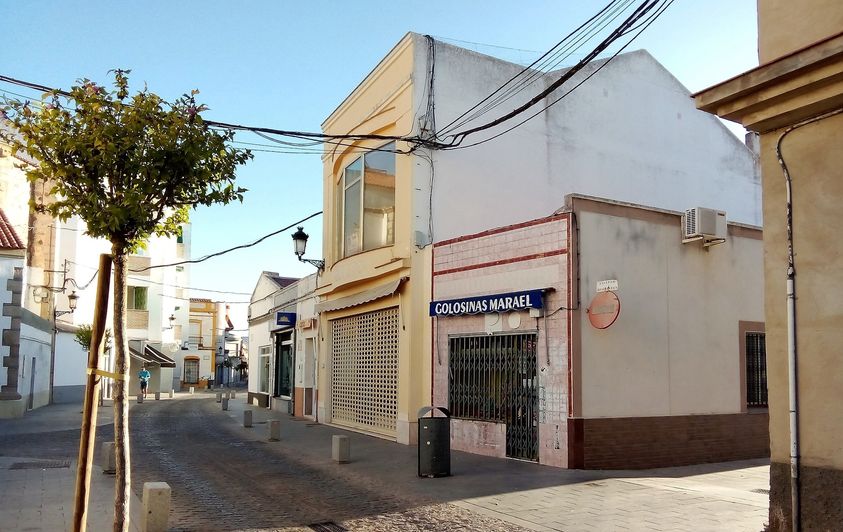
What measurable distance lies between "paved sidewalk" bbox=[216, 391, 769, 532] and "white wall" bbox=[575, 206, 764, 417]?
50.2 inches

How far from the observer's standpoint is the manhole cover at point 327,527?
26.1ft

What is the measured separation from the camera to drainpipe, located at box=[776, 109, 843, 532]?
641 cm

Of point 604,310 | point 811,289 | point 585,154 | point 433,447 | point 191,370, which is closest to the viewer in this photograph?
point 811,289

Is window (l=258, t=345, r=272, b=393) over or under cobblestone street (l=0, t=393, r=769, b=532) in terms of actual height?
over

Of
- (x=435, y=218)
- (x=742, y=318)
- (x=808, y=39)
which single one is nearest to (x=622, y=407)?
(x=742, y=318)

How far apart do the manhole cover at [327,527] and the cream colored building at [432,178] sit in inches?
286

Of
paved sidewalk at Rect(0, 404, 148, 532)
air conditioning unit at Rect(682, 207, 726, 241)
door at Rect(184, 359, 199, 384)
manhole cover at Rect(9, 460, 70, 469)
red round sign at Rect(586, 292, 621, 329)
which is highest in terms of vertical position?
air conditioning unit at Rect(682, 207, 726, 241)

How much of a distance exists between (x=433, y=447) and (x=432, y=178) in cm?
698

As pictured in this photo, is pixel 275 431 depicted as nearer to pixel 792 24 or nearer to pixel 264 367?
pixel 792 24

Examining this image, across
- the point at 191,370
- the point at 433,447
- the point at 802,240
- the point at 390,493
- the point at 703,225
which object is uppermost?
the point at 703,225

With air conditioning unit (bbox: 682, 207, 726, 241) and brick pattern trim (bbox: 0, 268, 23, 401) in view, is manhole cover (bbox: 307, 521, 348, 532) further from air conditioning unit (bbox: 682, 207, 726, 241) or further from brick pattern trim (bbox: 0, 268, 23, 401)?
brick pattern trim (bbox: 0, 268, 23, 401)

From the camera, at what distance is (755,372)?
571 inches

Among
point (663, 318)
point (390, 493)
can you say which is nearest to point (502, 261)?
point (663, 318)

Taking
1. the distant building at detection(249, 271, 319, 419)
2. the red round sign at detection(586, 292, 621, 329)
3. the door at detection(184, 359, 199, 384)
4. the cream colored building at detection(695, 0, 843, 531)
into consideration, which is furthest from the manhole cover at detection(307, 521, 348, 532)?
the door at detection(184, 359, 199, 384)
